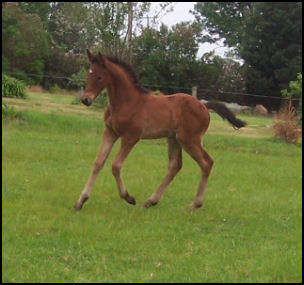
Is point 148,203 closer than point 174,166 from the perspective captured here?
Yes

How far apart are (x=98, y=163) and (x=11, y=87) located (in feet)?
45.1

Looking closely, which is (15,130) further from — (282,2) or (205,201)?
(282,2)

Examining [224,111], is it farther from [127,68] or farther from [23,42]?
[23,42]

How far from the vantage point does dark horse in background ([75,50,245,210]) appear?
7.89 metres

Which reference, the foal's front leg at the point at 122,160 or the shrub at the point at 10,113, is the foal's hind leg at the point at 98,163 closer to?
the foal's front leg at the point at 122,160

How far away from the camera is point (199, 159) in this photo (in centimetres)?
842

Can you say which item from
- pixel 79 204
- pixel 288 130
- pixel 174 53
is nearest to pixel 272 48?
pixel 174 53

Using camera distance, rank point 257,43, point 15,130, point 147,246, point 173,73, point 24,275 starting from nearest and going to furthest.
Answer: point 24,275 < point 147,246 < point 15,130 < point 173,73 < point 257,43

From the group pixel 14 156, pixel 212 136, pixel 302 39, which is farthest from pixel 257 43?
pixel 14 156

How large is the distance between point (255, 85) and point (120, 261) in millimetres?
34540

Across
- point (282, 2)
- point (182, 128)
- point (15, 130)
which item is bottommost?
point (15, 130)

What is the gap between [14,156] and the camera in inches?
470

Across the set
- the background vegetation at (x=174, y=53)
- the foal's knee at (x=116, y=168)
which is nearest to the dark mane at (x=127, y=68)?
the foal's knee at (x=116, y=168)

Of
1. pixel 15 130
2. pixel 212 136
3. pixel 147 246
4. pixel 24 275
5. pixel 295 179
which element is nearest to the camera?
pixel 24 275
